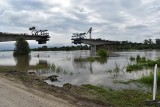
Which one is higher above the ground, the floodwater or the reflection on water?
the floodwater

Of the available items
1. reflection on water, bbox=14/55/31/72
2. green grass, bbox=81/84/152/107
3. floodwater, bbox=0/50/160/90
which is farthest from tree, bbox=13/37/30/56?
green grass, bbox=81/84/152/107

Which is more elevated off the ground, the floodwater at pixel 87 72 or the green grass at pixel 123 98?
the green grass at pixel 123 98

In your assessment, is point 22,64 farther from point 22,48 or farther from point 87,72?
point 22,48

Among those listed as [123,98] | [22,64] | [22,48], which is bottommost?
[22,64]

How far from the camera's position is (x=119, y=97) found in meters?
14.5

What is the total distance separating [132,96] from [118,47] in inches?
5471

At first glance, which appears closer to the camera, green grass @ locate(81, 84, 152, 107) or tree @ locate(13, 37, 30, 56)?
green grass @ locate(81, 84, 152, 107)

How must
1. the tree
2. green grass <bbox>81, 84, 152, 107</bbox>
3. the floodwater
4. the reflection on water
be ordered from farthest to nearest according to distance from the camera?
the tree → the reflection on water → the floodwater → green grass <bbox>81, 84, 152, 107</bbox>

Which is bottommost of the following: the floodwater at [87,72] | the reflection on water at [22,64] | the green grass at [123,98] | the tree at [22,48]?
the reflection on water at [22,64]

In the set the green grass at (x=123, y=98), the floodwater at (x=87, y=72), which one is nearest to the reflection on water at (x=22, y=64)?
the floodwater at (x=87, y=72)

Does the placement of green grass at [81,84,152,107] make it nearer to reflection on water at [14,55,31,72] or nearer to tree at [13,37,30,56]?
reflection on water at [14,55,31,72]

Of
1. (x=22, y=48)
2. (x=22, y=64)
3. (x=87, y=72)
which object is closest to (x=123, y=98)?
(x=87, y=72)

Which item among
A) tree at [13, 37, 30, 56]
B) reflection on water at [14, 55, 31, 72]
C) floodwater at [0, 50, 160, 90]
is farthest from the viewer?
tree at [13, 37, 30, 56]

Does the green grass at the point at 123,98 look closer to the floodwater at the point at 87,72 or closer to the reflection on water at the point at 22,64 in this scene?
the floodwater at the point at 87,72
